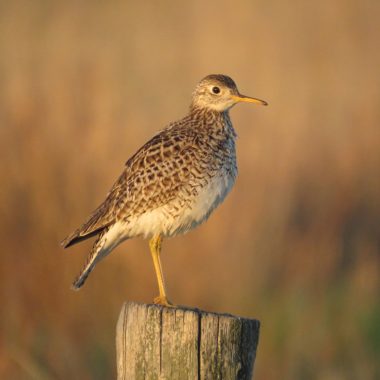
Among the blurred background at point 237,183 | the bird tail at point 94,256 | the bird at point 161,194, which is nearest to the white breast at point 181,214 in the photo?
the bird at point 161,194

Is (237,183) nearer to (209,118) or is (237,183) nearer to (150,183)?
(209,118)

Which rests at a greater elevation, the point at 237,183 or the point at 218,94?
the point at 218,94

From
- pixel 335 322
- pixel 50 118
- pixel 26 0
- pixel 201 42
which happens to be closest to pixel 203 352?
pixel 50 118

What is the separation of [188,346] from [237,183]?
17.6ft

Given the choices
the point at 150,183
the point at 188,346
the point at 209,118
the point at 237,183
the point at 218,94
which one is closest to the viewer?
the point at 188,346

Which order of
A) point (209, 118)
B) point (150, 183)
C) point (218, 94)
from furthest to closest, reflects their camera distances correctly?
1. point (218, 94)
2. point (209, 118)
3. point (150, 183)

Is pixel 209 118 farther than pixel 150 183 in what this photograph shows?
Yes

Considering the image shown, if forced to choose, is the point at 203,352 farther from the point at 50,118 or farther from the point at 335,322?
the point at 335,322

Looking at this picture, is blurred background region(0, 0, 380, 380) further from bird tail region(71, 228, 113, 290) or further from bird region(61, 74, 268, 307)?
bird region(61, 74, 268, 307)

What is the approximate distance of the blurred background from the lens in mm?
8492

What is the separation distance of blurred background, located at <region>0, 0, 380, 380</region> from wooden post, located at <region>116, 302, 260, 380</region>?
2.48 m

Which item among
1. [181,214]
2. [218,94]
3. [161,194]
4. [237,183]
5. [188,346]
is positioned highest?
[218,94]

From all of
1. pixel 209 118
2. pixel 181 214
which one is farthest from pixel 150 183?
pixel 209 118

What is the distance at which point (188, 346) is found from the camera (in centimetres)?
479
